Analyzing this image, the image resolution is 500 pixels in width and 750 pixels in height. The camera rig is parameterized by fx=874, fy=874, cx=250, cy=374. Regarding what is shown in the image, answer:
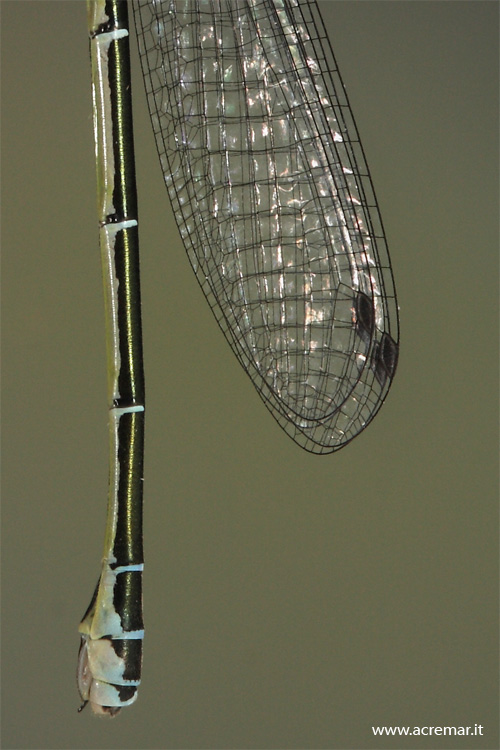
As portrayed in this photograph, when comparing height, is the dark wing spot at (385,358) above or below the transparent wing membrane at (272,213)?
below

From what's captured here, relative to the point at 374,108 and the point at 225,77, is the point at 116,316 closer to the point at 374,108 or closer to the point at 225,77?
the point at 225,77

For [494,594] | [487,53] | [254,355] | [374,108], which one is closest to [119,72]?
[254,355]

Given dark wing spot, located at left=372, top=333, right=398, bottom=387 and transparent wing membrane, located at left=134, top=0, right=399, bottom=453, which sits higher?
transparent wing membrane, located at left=134, top=0, right=399, bottom=453

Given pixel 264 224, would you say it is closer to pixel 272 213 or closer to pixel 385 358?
pixel 272 213

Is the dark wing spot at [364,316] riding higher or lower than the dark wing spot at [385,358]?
higher

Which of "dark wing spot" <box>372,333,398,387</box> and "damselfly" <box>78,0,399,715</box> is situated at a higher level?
"damselfly" <box>78,0,399,715</box>
